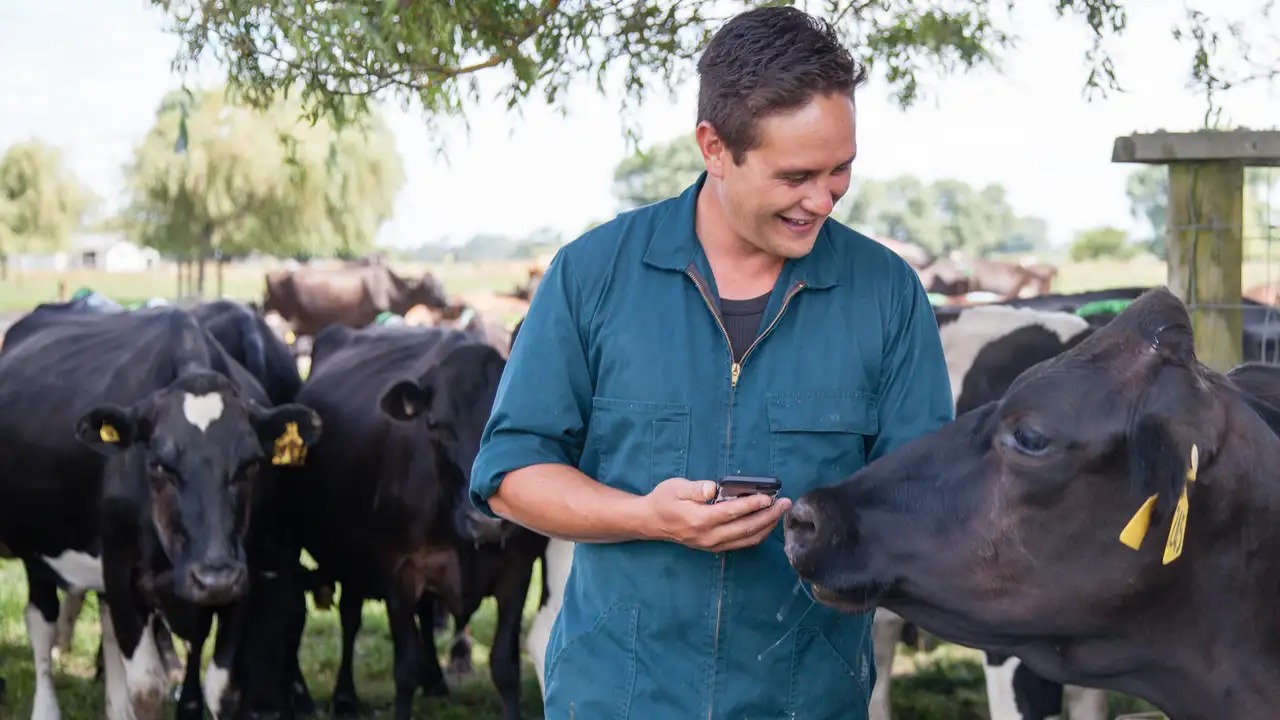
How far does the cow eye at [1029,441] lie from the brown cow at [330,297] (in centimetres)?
2959

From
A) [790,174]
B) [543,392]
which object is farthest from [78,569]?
[790,174]

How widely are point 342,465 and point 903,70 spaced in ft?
10.7

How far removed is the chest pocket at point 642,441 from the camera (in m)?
2.51

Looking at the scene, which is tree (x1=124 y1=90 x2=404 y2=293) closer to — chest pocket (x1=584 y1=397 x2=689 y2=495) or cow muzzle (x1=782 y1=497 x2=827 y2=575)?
chest pocket (x1=584 y1=397 x2=689 y2=495)

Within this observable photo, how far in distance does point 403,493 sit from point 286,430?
0.65 metres

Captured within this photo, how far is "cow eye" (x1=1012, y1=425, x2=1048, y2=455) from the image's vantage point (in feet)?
8.42

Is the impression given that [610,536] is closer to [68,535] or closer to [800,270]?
[800,270]

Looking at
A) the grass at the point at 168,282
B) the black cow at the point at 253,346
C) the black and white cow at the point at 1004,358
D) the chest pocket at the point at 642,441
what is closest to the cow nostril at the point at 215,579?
the black cow at the point at 253,346

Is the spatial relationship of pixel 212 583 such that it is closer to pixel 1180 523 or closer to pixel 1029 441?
pixel 1029 441

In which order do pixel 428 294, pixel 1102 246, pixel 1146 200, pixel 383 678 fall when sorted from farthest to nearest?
pixel 1146 200
pixel 1102 246
pixel 428 294
pixel 383 678

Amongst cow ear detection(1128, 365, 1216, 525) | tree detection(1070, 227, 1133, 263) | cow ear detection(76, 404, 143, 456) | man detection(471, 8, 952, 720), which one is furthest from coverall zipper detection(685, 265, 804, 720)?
tree detection(1070, 227, 1133, 263)

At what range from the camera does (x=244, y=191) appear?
109 ft

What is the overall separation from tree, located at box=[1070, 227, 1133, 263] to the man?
7246cm

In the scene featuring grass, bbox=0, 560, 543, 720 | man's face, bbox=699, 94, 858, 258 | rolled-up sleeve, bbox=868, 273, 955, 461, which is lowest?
grass, bbox=0, 560, 543, 720
